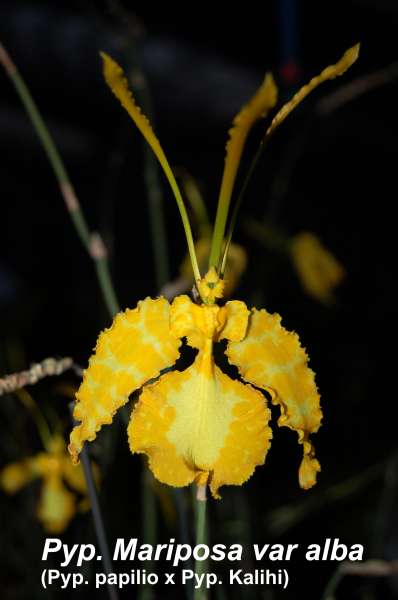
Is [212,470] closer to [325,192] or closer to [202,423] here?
[202,423]

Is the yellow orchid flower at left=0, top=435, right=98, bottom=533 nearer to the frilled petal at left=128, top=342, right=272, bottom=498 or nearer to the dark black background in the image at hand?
the dark black background

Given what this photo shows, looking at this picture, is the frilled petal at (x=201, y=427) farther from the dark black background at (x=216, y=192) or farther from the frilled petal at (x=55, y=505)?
the dark black background at (x=216, y=192)

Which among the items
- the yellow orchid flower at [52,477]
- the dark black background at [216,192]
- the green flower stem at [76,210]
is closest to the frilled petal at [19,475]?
the yellow orchid flower at [52,477]

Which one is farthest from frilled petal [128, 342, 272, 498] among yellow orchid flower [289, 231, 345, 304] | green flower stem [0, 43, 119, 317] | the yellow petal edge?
yellow orchid flower [289, 231, 345, 304]

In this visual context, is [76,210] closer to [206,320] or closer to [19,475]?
[206,320]

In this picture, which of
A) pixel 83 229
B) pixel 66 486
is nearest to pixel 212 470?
pixel 83 229

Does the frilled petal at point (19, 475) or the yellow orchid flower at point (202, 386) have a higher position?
the frilled petal at point (19, 475)
